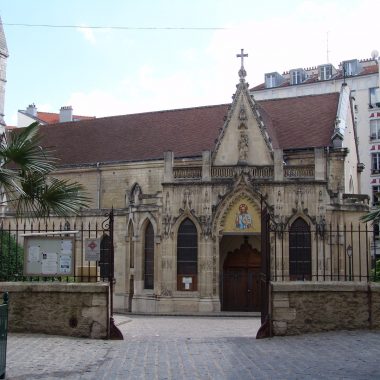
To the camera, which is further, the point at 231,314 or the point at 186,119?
the point at 186,119

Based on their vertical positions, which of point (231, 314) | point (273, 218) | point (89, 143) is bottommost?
point (231, 314)

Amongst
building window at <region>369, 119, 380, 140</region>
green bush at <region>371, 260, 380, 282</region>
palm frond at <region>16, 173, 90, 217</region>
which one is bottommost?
green bush at <region>371, 260, 380, 282</region>

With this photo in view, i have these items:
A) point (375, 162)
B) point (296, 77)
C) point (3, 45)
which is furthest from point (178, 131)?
point (296, 77)

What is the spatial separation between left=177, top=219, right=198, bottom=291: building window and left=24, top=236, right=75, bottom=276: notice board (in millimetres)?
16975

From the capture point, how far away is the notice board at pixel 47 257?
14.9 meters

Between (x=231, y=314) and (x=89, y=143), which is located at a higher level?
(x=89, y=143)

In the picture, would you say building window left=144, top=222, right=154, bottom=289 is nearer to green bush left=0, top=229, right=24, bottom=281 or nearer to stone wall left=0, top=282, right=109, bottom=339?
green bush left=0, top=229, right=24, bottom=281

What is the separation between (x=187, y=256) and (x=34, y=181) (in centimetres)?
1887

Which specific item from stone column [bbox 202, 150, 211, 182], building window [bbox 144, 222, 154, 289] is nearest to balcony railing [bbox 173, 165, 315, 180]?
stone column [bbox 202, 150, 211, 182]

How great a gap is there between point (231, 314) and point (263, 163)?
7.74m

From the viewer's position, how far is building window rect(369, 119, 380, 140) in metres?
Result: 57.8

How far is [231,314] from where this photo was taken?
2997 cm

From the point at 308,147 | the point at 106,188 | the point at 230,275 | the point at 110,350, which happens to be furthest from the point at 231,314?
the point at 110,350

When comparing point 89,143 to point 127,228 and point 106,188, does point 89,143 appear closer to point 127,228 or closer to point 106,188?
point 106,188
